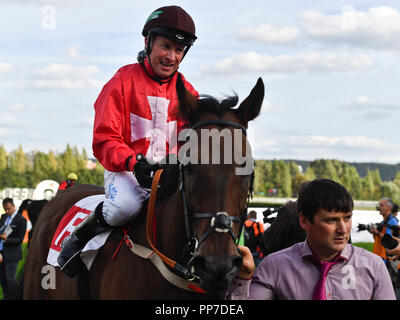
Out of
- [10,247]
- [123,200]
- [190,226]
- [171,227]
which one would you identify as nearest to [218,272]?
[190,226]

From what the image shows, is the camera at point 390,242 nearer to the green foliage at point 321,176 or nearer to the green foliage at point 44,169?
the green foliage at point 44,169

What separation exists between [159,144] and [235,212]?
1.21 metres

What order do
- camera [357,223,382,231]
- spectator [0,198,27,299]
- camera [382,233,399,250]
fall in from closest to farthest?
camera [382,233,399,250]
camera [357,223,382,231]
spectator [0,198,27,299]

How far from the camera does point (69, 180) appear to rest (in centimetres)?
977

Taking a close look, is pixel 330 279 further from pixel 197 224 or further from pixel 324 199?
pixel 197 224

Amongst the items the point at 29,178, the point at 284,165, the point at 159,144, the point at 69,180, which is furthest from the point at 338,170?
the point at 159,144

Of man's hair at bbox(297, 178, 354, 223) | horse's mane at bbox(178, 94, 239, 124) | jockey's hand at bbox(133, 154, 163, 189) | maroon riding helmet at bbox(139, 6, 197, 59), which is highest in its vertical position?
maroon riding helmet at bbox(139, 6, 197, 59)

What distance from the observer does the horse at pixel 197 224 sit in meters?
2.24

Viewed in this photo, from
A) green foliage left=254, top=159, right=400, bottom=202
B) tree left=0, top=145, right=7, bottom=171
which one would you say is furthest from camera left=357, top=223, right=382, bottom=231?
tree left=0, top=145, right=7, bottom=171

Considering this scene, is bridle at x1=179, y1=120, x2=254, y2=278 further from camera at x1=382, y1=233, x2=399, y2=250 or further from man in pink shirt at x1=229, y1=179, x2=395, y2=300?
camera at x1=382, y1=233, x2=399, y2=250

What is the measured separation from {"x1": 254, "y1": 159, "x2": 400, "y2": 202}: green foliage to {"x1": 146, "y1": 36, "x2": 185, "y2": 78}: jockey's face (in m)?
58.4

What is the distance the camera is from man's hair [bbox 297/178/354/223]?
2.04 meters

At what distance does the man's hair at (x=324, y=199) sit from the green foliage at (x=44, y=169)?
44.6 meters

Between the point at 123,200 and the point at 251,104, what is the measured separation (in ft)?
3.29
